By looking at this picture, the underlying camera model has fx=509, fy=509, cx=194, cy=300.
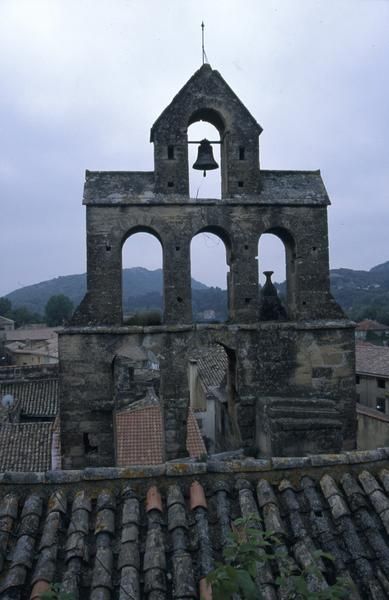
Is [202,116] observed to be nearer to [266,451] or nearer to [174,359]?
[174,359]

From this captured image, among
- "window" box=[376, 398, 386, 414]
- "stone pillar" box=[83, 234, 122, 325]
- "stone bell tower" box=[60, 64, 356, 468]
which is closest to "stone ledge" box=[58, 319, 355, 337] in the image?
"stone bell tower" box=[60, 64, 356, 468]

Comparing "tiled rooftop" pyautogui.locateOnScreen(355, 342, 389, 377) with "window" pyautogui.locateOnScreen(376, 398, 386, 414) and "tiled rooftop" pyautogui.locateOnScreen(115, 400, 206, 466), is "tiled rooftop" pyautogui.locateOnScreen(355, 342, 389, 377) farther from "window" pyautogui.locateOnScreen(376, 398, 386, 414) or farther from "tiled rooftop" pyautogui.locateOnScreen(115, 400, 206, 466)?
"tiled rooftop" pyautogui.locateOnScreen(115, 400, 206, 466)

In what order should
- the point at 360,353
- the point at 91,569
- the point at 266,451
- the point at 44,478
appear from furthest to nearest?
the point at 360,353 < the point at 266,451 < the point at 44,478 < the point at 91,569

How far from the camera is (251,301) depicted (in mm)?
10211

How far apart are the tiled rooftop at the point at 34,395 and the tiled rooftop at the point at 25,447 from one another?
6.65 meters

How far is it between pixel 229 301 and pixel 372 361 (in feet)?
70.6

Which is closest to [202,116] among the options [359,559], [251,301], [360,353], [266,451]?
[251,301]

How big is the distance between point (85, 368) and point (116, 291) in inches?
63.0

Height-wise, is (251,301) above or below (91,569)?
above

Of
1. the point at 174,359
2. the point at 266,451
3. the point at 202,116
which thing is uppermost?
the point at 202,116

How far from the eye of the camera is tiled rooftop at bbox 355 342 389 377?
2792cm

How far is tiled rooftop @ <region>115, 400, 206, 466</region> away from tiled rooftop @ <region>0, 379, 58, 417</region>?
1135cm

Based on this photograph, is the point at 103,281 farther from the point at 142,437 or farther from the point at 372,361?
the point at 372,361

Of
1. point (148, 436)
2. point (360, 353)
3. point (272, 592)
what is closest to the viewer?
point (272, 592)
